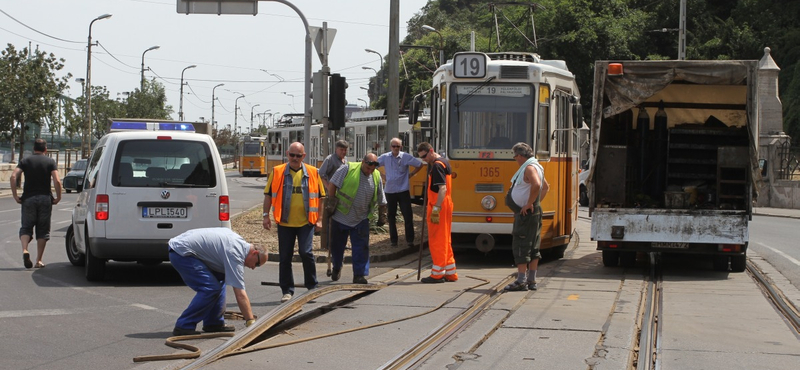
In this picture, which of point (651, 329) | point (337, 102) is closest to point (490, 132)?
point (337, 102)

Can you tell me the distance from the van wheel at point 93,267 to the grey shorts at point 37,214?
5.23 feet

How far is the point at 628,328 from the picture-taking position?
8.59 metres

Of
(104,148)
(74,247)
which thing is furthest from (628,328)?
(74,247)

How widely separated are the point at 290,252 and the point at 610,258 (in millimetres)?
5598

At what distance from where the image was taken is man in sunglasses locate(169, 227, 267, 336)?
7941 mm

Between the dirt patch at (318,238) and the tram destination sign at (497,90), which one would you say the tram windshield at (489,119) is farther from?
the dirt patch at (318,238)

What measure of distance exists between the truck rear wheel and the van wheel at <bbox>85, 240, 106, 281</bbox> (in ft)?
22.6

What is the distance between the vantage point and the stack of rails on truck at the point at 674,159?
1311 centimetres

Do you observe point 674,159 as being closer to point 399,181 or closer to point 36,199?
point 399,181

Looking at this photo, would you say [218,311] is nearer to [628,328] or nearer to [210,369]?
[210,369]

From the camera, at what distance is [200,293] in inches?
317

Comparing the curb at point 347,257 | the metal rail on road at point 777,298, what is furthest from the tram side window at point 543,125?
the metal rail on road at point 777,298

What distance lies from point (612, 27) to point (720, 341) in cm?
4328

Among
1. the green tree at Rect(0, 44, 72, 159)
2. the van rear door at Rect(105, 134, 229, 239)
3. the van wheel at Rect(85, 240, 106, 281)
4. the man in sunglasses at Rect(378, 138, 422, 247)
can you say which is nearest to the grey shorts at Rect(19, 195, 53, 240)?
the van wheel at Rect(85, 240, 106, 281)
